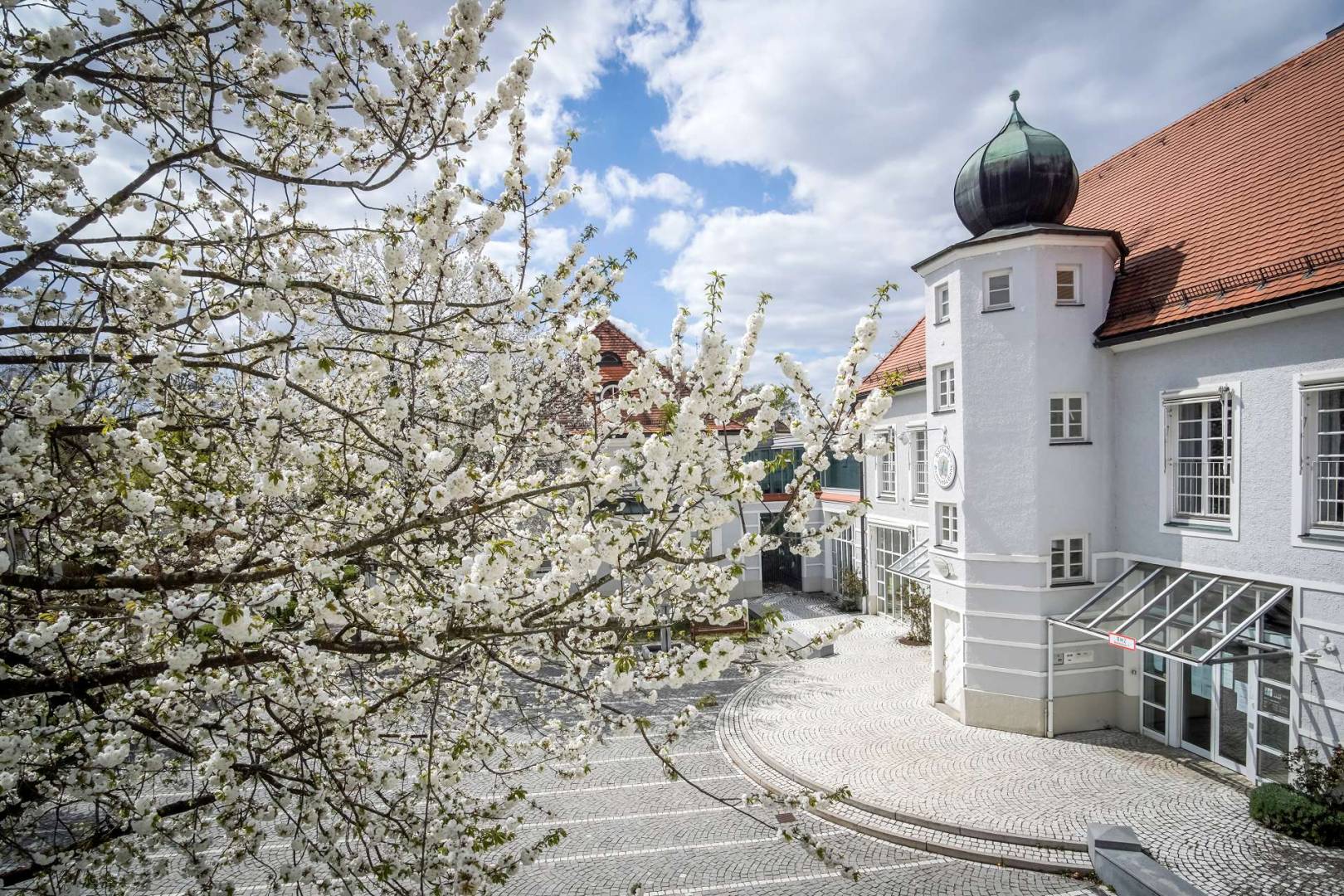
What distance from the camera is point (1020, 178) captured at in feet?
41.9

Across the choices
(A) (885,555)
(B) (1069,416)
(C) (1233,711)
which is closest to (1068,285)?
(B) (1069,416)

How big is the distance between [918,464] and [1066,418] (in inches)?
256

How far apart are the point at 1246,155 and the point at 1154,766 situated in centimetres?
1117

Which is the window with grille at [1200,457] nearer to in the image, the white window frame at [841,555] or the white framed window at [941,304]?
the white framed window at [941,304]

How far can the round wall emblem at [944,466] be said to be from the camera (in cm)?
1335

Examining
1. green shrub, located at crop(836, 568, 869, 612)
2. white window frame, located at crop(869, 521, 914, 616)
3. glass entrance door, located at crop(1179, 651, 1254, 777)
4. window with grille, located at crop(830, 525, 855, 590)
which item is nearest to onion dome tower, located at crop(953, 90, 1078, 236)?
glass entrance door, located at crop(1179, 651, 1254, 777)

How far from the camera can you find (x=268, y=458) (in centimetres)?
477

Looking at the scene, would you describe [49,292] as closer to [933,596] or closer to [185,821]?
[185,821]

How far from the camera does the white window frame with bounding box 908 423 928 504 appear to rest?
61.2 feet

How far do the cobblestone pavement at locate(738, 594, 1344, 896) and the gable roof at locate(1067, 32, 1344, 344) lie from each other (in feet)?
23.6

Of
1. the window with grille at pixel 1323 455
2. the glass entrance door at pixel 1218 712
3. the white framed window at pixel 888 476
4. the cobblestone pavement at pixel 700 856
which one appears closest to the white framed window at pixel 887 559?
the white framed window at pixel 888 476

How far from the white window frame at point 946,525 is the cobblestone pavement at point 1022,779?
3456 mm

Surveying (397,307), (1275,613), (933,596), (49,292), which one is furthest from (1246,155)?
(49,292)

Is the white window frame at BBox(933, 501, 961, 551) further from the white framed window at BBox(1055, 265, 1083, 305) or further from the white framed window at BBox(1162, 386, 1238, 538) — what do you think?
the white framed window at BBox(1055, 265, 1083, 305)
